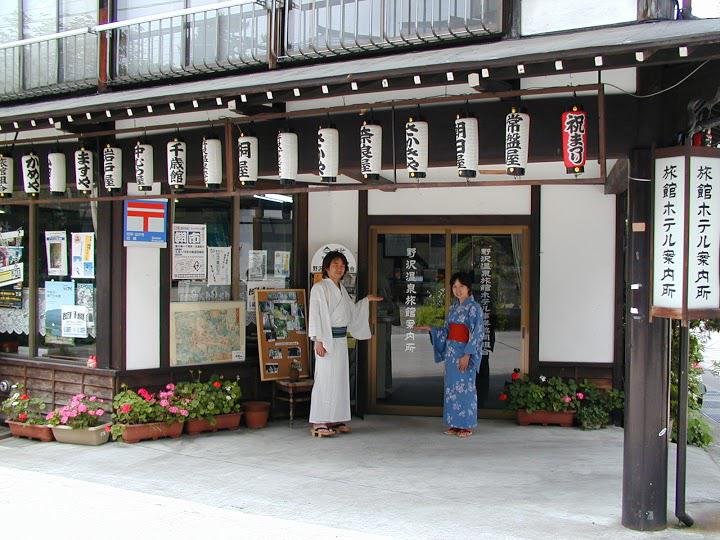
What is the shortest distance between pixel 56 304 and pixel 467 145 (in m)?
6.21

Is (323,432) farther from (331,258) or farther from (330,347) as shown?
(331,258)

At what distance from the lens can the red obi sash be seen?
369 inches

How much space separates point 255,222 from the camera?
10398mm

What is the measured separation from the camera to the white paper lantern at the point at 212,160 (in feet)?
26.0

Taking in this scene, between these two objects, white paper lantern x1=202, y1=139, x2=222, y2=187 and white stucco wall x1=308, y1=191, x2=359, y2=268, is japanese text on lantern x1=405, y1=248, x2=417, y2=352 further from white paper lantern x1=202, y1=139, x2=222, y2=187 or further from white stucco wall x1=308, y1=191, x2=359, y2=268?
white paper lantern x1=202, y1=139, x2=222, y2=187

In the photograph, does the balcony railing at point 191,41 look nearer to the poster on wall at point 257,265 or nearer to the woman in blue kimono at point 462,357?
the poster on wall at point 257,265

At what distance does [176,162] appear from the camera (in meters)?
8.16

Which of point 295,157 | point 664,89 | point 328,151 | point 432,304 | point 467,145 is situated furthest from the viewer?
point 432,304

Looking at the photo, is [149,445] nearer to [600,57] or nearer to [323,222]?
[323,222]

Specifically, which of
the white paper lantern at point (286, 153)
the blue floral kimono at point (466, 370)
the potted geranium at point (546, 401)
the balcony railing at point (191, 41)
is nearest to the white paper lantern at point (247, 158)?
the white paper lantern at point (286, 153)

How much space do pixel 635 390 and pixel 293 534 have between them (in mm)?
3029

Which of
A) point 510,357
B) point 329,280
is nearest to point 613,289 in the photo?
point 510,357

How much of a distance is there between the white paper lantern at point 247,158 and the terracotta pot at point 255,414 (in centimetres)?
349

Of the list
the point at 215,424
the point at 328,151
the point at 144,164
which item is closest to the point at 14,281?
the point at 144,164
